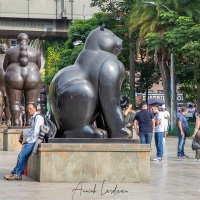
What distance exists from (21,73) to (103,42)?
783 centimetres

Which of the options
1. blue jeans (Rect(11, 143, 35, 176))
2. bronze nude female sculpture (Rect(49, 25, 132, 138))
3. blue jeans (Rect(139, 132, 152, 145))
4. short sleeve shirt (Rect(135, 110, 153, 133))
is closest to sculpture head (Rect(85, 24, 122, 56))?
bronze nude female sculpture (Rect(49, 25, 132, 138))

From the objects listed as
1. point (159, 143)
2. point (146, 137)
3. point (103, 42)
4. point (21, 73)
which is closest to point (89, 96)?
point (103, 42)

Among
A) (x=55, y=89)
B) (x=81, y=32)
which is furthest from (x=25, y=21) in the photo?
(x=55, y=89)

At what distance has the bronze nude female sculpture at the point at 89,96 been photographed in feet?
41.6

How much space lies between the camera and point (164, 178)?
534 inches

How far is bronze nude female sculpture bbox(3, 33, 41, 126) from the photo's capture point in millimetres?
20500

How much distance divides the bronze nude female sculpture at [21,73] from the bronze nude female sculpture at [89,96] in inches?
301

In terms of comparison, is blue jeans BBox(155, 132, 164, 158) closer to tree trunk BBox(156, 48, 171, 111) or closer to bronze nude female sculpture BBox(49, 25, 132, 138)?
bronze nude female sculpture BBox(49, 25, 132, 138)

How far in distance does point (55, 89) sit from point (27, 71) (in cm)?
788

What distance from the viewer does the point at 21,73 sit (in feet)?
67.9

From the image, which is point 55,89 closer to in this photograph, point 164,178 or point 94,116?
point 94,116

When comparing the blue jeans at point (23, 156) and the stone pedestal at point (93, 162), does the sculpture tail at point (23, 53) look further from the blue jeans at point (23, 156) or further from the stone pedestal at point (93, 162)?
the stone pedestal at point (93, 162)

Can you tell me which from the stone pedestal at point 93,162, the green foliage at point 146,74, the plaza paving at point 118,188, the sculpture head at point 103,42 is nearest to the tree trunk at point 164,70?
the green foliage at point 146,74

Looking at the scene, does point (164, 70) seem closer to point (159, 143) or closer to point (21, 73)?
point (21, 73)
